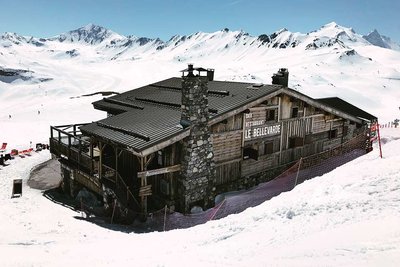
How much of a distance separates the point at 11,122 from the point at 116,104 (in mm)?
25958

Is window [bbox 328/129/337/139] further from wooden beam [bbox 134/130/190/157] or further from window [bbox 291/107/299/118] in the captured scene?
wooden beam [bbox 134/130/190/157]

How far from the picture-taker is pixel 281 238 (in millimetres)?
8469

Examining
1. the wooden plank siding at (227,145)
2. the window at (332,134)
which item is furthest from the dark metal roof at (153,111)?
the window at (332,134)

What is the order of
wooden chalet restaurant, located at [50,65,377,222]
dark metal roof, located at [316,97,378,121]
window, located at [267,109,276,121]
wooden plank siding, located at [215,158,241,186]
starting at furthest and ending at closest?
dark metal roof, located at [316,97,378,121] → window, located at [267,109,276,121] → wooden plank siding, located at [215,158,241,186] → wooden chalet restaurant, located at [50,65,377,222]

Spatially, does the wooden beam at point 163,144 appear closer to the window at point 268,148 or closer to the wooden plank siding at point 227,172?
the wooden plank siding at point 227,172

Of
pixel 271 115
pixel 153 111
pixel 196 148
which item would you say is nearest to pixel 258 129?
pixel 271 115

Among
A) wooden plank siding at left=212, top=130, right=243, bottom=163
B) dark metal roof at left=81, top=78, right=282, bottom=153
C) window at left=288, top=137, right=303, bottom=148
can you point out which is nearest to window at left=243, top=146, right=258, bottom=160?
wooden plank siding at left=212, top=130, right=243, bottom=163

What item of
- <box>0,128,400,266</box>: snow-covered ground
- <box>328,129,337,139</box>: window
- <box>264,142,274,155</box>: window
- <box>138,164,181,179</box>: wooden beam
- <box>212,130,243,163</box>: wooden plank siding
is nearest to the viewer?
<box>0,128,400,266</box>: snow-covered ground

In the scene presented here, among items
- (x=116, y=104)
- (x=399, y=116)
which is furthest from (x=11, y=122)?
(x=399, y=116)

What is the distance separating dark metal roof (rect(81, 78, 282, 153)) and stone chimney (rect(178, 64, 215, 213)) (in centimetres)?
73

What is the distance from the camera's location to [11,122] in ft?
144

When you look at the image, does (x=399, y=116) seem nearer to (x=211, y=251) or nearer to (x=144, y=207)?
(x=144, y=207)

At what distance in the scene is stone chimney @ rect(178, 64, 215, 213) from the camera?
52.3 feet

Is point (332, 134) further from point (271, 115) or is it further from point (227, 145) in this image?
point (227, 145)
